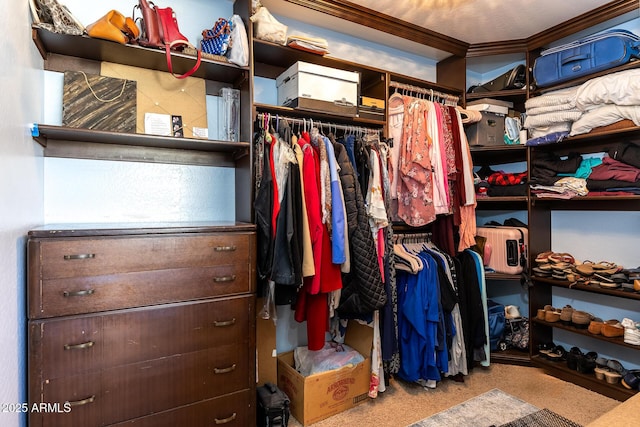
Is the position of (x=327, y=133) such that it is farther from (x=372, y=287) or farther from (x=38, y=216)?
(x=38, y=216)

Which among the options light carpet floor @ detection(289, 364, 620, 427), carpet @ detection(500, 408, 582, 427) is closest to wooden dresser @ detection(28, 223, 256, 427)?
light carpet floor @ detection(289, 364, 620, 427)

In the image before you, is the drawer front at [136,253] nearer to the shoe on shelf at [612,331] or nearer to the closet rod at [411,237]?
the closet rod at [411,237]

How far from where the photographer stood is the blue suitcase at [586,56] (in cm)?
222

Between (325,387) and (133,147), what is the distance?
1719 millimetres

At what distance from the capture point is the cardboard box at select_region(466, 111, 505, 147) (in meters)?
2.83

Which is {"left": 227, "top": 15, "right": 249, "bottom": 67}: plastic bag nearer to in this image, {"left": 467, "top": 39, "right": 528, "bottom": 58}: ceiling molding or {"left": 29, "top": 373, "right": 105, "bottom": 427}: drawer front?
{"left": 29, "top": 373, "right": 105, "bottom": 427}: drawer front

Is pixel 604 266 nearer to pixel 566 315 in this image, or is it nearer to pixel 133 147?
pixel 566 315

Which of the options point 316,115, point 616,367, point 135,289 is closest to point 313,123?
point 316,115

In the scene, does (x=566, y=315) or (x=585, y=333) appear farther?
(x=566, y=315)

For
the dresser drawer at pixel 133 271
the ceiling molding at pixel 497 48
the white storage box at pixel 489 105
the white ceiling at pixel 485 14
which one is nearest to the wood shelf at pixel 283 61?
the white ceiling at pixel 485 14

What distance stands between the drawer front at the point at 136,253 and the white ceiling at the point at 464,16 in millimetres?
1533

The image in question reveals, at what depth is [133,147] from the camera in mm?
1950

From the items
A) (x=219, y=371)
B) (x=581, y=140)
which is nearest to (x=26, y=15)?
(x=219, y=371)

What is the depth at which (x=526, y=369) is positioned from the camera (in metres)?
2.67
